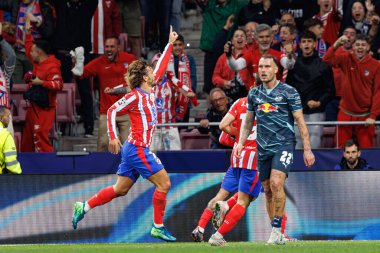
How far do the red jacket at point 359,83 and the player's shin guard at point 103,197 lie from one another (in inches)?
220

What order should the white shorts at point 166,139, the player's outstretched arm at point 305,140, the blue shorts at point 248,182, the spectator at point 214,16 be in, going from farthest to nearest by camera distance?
the spectator at point 214,16
the white shorts at point 166,139
the blue shorts at point 248,182
the player's outstretched arm at point 305,140

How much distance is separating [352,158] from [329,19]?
192 inches

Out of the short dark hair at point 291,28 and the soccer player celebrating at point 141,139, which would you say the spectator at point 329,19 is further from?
the soccer player celebrating at point 141,139

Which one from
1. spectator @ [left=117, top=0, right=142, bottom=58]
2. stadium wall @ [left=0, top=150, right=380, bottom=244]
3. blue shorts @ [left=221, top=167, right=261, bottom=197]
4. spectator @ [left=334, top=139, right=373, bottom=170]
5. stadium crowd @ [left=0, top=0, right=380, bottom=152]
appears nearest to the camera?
blue shorts @ [left=221, top=167, right=261, bottom=197]

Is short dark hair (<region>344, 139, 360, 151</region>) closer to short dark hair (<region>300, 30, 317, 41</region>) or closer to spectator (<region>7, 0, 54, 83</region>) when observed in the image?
short dark hair (<region>300, 30, 317, 41</region>)

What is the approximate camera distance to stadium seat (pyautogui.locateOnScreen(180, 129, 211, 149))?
19.0 metres

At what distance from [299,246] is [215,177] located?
10.3 feet

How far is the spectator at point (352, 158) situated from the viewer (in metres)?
16.7

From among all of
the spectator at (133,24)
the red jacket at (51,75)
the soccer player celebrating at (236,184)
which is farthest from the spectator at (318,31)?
the soccer player celebrating at (236,184)

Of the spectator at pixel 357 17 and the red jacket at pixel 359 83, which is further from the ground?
the spectator at pixel 357 17

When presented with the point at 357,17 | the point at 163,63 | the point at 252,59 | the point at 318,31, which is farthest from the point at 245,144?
the point at 357,17

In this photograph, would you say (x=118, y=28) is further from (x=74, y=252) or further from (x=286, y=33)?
(x=74, y=252)

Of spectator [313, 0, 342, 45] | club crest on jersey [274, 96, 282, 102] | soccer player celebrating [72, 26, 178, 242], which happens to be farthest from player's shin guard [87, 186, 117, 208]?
spectator [313, 0, 342, 45]

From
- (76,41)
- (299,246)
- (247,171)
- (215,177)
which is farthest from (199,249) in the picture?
(76,41)
